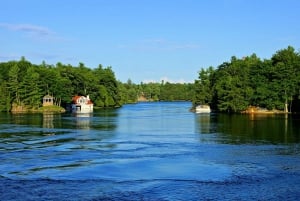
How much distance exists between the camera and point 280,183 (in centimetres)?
2389

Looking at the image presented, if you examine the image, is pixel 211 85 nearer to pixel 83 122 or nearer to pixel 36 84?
pixel 36 84

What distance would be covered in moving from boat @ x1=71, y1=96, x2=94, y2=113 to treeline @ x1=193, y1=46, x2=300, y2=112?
3896cm

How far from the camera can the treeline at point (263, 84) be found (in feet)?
358

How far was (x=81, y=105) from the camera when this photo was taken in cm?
14025

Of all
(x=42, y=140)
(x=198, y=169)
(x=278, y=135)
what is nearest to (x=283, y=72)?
(x=278, y=135)

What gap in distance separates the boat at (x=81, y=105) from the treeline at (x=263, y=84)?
128 feet

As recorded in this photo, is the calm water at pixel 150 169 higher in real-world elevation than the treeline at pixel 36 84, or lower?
lower

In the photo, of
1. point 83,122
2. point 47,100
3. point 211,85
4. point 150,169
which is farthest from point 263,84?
point 150,169

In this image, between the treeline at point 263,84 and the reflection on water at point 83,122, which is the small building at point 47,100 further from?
the treeline at point 263,84

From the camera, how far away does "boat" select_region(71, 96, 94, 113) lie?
5472 inches

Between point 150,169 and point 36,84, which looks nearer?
point 150,169

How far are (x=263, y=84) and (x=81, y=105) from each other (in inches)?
2170

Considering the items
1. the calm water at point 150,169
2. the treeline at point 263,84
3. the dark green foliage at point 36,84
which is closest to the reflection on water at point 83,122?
the calm water at point 150,169

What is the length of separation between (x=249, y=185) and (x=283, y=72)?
91.2 meters
